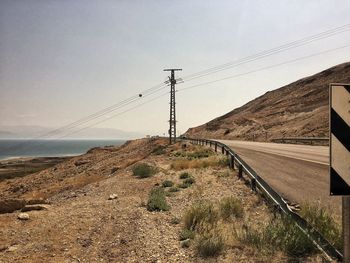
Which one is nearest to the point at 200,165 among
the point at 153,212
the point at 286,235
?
the point at 153,212

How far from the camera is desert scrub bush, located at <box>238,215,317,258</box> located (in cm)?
579

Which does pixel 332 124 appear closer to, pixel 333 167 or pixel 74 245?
pixel 333 167

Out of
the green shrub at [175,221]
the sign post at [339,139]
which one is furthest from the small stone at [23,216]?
the sign post at [339,139]

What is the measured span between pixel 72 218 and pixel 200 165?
1003 cm

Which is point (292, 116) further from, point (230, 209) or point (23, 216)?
point (23, 216)

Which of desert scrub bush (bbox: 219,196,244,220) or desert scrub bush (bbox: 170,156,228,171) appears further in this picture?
desert scrub bush (bbox: 170,156,228,171)

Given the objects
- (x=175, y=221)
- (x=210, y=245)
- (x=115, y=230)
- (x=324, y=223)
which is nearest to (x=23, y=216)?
(x=115, y=230)

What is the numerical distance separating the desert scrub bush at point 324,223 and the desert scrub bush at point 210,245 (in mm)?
1759

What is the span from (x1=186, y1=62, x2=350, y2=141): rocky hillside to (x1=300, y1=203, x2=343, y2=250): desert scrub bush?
3460 cm

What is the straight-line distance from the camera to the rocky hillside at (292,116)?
158 ft

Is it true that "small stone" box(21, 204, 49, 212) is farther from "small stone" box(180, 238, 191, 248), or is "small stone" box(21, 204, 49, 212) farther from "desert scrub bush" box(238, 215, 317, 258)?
"desert scrub bush" box(238, 215, 317, 258)

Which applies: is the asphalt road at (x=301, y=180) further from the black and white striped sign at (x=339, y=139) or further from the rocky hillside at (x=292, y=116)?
the rocky hillside at (x=292, y=116)

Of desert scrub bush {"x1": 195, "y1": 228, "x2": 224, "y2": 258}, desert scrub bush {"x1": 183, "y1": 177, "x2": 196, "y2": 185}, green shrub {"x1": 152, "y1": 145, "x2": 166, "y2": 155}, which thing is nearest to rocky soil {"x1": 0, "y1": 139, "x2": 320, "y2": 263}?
desert scrub bush {"x1": 195, "y1": 228, "x2": 224, "y2": 258}

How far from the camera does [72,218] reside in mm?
9680
